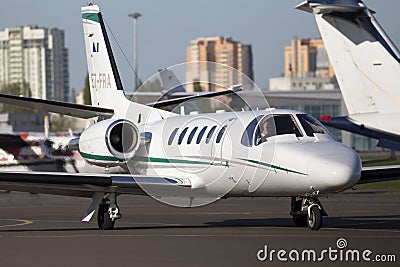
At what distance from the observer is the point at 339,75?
2688 centimetres

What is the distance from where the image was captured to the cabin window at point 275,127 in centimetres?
1809

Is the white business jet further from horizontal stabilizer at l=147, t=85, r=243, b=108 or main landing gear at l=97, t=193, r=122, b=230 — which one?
main landing gear at l=97, t=193, r=122, b=230

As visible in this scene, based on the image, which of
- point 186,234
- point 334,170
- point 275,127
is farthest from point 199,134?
point 334,170

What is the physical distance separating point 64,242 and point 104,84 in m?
9.03

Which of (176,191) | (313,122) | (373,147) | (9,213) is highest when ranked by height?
(313,122)

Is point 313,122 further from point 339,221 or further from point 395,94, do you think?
point 395,94

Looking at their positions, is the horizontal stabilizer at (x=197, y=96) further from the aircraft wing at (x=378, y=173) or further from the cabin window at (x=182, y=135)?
the aircraft wing at (x=378, y=173)

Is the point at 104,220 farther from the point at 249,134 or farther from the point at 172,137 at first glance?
the point at 249,134

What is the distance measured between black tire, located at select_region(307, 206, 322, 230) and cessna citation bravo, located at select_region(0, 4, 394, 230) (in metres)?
0.02

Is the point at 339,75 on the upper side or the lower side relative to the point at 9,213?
upper

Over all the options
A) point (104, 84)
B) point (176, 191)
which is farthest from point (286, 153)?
point (104, 84)

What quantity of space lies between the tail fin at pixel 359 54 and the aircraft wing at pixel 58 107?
601cm

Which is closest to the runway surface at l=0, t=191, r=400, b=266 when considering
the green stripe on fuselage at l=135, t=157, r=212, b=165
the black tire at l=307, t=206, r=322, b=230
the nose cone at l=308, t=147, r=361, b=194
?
the black tire at l=307, t=206, r=322, b=230

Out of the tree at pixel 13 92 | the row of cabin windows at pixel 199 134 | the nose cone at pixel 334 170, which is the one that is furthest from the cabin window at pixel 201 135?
the tree at pixel 13 92
